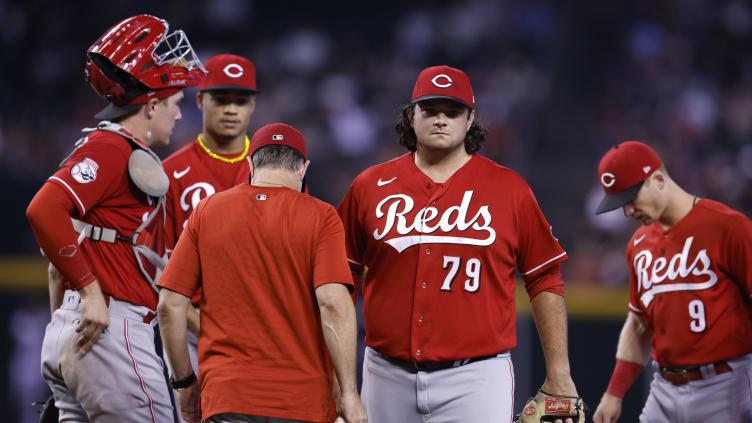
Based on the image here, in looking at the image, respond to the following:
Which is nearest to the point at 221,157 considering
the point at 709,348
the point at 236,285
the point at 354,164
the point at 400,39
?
the point at 236,285

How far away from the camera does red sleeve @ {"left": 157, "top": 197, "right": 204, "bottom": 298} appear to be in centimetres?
363

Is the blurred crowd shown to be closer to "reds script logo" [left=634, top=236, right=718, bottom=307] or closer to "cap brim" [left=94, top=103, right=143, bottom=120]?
"reds script logo" [left=634, top=236, right=718, bottom=307]

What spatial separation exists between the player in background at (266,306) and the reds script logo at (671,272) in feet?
7.32

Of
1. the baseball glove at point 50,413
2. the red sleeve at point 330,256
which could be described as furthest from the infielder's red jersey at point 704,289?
the baseball glove at point 50,413

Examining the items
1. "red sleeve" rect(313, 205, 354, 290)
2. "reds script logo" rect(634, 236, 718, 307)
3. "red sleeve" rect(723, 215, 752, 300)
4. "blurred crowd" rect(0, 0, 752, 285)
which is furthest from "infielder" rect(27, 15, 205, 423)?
"blurred crowd" rect(0, 0, 752, 285)

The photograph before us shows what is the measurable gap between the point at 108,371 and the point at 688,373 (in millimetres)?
3142

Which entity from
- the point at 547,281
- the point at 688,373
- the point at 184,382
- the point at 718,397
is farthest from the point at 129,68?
the point at 718,397

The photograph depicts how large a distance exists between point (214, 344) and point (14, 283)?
6.01 m

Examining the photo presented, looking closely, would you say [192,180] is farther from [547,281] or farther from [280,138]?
[547,281]

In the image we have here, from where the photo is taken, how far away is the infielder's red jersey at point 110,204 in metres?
3.88

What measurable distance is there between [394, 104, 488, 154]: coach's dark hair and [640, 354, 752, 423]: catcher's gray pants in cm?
187

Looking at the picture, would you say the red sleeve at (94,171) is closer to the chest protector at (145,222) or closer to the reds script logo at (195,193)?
the chest protector at (145,222)

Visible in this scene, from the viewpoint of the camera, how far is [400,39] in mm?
13953

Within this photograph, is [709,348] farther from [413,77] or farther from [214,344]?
[413,77]
